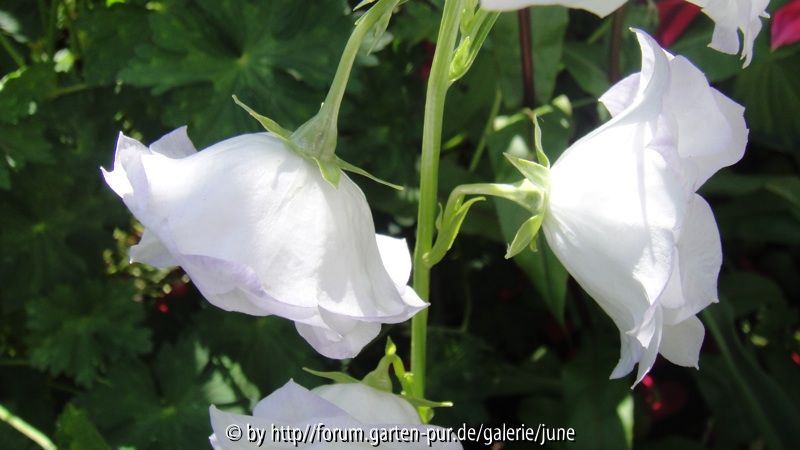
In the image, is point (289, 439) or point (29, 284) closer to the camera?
point (289, 439)

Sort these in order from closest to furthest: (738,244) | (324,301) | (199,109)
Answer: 1. (324,301)
2. (199,109)
3. (738,244)

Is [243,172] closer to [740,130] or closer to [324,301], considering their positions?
[324,301]

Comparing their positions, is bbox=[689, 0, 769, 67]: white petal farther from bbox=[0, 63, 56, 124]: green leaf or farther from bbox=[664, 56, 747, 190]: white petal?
bbox=[0, 63, 56, 124]: green leaf

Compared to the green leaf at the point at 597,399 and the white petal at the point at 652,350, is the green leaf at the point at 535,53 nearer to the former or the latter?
the green leaf at the point at 597,399

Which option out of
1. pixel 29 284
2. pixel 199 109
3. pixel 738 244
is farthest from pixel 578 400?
pixel 29 284

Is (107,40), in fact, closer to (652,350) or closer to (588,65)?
(588,65)

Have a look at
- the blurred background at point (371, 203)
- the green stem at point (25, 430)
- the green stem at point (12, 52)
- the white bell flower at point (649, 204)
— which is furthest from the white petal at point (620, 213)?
the green stem at point (12, 52)

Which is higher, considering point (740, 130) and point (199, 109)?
point (740, 130)
